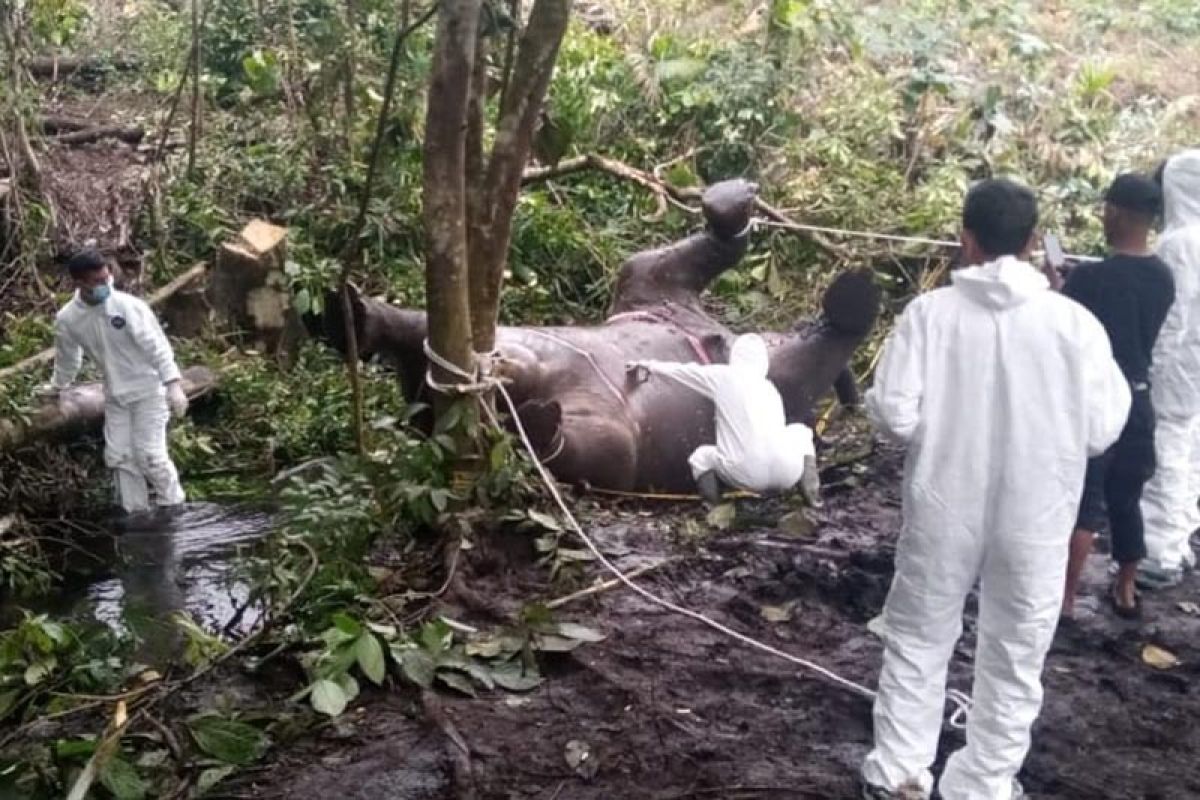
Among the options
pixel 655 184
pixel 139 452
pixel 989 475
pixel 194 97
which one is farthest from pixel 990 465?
pixel 194 97

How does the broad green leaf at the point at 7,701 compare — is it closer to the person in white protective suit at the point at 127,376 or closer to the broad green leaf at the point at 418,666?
the broad green leaf at the point at 418,666

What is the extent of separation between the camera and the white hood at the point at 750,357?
20.4ft

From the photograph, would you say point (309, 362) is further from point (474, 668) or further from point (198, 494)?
point (474, 668)

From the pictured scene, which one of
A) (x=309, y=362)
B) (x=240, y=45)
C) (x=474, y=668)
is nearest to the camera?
(x=474, y=668)

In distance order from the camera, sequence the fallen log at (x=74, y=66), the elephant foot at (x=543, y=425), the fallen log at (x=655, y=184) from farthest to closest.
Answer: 1. the fallen log at (x=74, y=66)
2. the fallen log at (x=655, y=184)
3. the elephant foot at (x=543, y=425)

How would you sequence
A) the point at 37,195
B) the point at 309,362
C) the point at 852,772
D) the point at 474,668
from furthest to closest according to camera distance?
the point at 37,195
the point at 309,362
the point at 474,668
the point at 852,772

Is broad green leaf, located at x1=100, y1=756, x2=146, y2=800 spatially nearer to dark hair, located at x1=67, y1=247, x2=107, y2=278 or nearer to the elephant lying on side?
the elephant lying on side

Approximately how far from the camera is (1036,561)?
3436 mm

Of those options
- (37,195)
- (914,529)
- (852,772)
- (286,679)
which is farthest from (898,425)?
(37,195)

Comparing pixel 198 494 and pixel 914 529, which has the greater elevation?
pixel 914 529

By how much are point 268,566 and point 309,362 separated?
14.3 ft

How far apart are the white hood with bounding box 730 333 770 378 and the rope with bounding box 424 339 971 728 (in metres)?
1.14

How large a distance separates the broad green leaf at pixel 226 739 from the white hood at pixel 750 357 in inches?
120

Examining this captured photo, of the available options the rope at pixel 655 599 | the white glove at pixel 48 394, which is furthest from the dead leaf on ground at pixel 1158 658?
the white glove at pixel 48 394
